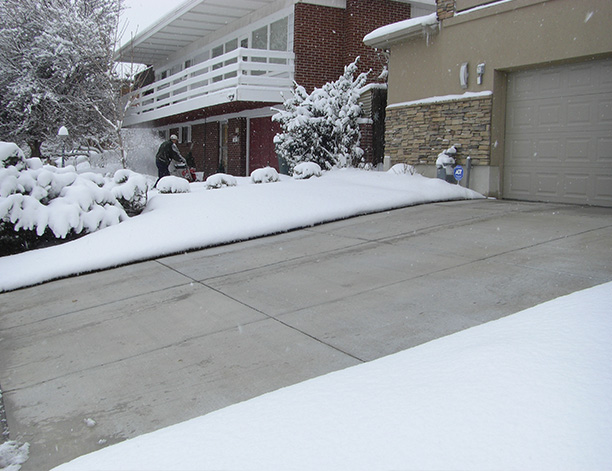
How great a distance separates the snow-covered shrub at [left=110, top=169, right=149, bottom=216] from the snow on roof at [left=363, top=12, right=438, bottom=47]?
22.5ft

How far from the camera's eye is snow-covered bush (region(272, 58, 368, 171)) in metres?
13.5

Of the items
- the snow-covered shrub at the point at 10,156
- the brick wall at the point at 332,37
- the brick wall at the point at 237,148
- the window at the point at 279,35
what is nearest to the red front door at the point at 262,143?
the brick wall at the point at 237,148

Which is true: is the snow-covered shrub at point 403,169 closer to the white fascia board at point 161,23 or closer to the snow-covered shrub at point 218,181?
the snow-covered shrub at point 218,181

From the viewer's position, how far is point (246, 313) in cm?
482

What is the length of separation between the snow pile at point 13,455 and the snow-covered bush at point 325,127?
1104cm

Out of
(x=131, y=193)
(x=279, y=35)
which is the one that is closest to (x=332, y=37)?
(x=279, y=35)

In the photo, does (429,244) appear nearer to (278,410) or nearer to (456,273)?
(456,273)

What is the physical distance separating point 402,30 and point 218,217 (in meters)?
6.77

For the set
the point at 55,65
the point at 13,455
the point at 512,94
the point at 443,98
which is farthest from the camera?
the point at 55,65

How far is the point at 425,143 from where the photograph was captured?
12.1m

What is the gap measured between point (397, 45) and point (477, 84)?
2833 millimetres

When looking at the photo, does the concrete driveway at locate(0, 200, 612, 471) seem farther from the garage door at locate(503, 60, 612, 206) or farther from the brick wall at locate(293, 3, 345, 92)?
the brick wall at locate(293, 3, 345, 92)

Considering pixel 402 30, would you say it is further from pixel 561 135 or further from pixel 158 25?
pixel 158 25

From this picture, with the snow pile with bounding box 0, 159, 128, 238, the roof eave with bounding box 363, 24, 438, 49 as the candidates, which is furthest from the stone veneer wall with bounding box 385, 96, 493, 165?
the snow pile with bounding box 0, 159, 128, 238
